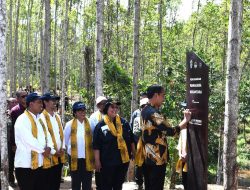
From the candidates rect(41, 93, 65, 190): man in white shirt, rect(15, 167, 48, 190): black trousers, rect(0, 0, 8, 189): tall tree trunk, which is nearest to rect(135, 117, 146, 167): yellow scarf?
rect(41, 93, 65, 190): man in white shirt

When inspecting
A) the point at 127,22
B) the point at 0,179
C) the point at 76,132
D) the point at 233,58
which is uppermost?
the point at 127,22

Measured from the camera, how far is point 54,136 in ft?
17.7

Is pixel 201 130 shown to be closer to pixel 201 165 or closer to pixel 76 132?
pixel 201 165

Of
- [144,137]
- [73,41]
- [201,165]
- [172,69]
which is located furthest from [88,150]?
[73,41]

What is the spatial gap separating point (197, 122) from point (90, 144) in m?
1.93

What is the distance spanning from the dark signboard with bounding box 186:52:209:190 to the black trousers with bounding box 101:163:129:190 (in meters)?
1.07

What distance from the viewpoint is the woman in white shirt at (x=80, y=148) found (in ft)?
18.3

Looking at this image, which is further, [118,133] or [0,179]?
[118,133]

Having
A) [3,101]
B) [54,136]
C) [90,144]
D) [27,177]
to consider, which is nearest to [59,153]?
[54,136]

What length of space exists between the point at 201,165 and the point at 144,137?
2.89ft

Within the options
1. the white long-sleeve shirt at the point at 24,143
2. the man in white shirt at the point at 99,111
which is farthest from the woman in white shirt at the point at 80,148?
the white long-sleeve shirt at the point at 24,143

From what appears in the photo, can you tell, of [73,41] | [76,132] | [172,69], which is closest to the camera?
[76,132]

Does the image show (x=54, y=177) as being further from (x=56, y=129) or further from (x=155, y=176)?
(x=155, y=176)

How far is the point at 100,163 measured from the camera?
17.2ft
